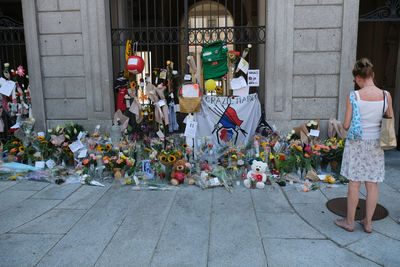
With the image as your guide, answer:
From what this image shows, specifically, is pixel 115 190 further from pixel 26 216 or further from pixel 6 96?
pixel 6 96

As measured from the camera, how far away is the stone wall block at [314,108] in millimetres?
6375

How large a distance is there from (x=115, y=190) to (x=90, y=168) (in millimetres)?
797

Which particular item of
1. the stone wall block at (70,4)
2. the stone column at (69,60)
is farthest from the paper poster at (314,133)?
the stone wall block at (70,4)

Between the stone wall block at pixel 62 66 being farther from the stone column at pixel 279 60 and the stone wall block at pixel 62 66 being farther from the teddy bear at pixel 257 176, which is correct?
the teddy bear at pixel 257 176

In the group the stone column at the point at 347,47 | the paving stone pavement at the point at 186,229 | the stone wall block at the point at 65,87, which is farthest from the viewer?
the stone wall block at the point at 65,87

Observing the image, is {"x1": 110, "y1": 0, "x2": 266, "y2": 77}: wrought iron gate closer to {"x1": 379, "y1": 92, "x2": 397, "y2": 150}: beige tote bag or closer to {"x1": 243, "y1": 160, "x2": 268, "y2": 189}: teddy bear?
{"x1": 243, "y1": 160, "x2": 268, "y2": 189}: teddy bear

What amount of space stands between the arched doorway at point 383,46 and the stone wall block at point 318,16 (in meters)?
0.69

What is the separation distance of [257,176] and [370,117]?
2.00 m

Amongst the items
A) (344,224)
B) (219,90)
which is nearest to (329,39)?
(219,90)

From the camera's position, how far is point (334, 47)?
6184mm

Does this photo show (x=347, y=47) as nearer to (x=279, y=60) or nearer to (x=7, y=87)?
(x=279, y=60)

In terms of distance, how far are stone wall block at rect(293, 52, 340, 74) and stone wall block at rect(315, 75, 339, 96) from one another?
0.31ft

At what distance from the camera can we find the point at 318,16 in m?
6.11

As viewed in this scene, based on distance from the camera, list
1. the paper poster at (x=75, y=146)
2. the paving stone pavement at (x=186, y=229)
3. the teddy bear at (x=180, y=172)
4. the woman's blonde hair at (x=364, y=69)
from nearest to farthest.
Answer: the paving stone pavement at (x=186, y=229) < the woman's blonde hair at (x=364, y=69) < the teddy bear at (x=180, y=172) < the paper poster at (x=75, y=146)
